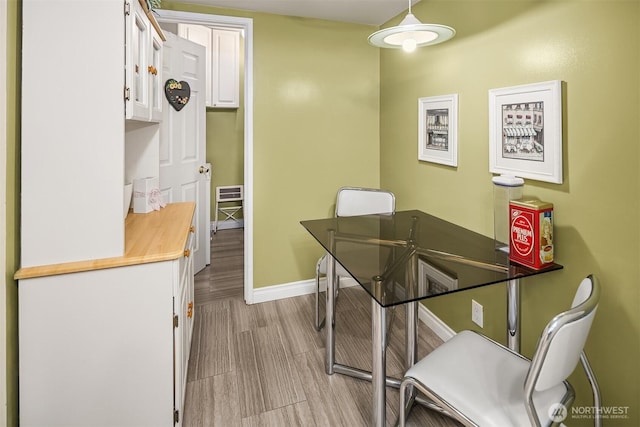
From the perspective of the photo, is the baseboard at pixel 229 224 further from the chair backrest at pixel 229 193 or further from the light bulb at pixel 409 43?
the light bulb at pixel 409 43

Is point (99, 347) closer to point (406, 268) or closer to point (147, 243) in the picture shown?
point (147, 243)

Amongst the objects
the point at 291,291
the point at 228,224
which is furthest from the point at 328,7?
the point at 228,224

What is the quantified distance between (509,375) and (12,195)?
6.28ft

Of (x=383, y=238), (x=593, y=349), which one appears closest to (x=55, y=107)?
(x=383, y=238)

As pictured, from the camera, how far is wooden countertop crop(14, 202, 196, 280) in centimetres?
138

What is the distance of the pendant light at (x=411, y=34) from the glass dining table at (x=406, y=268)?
0.92m

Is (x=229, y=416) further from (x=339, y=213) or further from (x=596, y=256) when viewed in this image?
(x=596, y=256)

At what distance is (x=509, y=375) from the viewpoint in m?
1.29

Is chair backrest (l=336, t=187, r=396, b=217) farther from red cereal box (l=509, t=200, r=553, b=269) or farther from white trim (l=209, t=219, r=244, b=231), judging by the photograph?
white trim (l=209, t=219, r=244, b=231)

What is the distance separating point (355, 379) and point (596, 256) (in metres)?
1.34

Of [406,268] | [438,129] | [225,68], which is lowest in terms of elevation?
[406,268]

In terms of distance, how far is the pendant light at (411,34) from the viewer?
1.45 meters

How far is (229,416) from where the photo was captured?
5.91 feet

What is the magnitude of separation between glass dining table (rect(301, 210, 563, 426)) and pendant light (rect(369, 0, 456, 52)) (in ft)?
3.03
